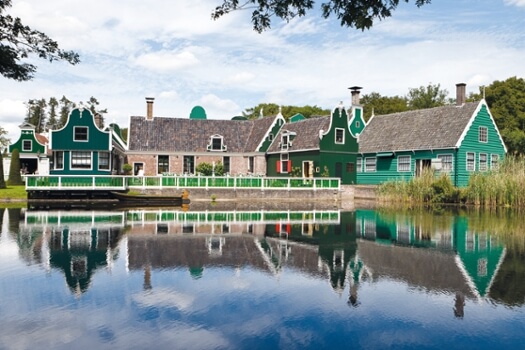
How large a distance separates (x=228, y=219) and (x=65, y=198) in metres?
15.4

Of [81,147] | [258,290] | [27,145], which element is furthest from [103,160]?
[258,290]

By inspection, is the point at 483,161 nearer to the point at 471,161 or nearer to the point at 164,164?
the point at 471,161

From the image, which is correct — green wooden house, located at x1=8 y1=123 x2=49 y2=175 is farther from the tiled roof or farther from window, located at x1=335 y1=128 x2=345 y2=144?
window, located at x1=335 y1=128 x2=345 y2=144

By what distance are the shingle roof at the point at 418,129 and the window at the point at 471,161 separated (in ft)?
6.46

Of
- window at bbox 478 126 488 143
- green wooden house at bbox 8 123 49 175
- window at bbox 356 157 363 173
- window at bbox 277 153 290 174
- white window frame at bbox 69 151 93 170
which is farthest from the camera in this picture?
green wooden house at bbox 8 123 49 175

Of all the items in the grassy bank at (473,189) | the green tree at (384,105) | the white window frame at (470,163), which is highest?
the green tree at (384,105)

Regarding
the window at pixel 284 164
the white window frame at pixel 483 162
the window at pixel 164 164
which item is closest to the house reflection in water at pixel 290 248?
the white window frame at pixel 483 162

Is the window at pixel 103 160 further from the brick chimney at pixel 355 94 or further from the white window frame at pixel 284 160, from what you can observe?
the brick chimney at pixel 355 94

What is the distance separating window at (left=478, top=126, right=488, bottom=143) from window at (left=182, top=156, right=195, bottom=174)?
24.2 metres

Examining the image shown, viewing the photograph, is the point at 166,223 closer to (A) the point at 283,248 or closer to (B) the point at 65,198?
(A) the point at 283,248

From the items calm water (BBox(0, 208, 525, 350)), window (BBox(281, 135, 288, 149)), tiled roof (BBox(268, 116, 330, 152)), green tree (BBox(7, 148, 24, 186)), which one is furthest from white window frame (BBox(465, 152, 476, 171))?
green tree (BBox(7, 148, 24, 186))

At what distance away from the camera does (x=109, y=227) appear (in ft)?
59.7

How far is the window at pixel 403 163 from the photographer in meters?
40.2

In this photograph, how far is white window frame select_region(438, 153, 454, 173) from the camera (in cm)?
3706
